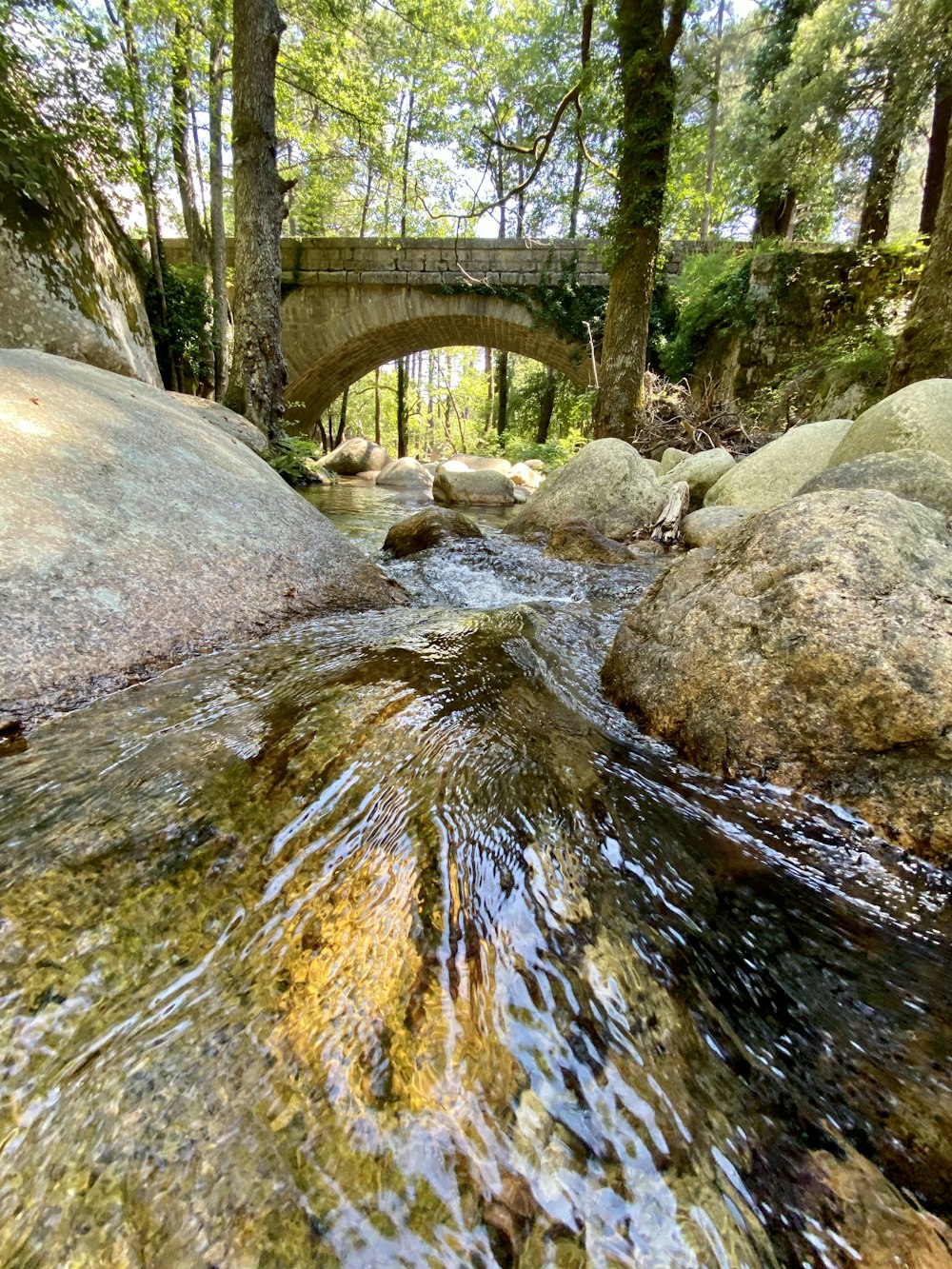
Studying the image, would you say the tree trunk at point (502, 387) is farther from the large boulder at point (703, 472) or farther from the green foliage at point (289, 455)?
the large boulder at point (703, 472)

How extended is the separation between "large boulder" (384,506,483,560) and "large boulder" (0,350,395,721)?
5.61 feet

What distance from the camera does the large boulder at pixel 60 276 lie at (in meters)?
4.12

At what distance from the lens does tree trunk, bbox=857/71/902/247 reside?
31.9ft

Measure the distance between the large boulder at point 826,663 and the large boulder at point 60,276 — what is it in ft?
16.5

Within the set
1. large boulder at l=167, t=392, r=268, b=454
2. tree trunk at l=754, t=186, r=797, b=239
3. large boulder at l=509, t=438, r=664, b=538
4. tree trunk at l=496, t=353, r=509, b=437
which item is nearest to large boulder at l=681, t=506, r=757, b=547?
large boulder at l=509, t=438, r=664, b=538

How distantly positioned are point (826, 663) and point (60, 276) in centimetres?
587

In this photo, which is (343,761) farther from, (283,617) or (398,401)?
(398,401)

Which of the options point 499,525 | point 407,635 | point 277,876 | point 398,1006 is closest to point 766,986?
point 398,1006

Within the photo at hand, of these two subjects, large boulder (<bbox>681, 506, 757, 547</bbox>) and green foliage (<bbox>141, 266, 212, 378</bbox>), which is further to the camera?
green foliage (<bbox>141, 266, 212, 378</bbox>)

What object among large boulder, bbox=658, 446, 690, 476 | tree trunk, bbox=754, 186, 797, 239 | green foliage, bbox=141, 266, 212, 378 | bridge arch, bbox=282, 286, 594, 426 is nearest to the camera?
large boulder, bbox=658, 446, 690, 476

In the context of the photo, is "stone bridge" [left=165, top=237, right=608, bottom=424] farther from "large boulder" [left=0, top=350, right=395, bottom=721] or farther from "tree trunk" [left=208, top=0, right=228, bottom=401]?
"large boulder" [left=0, top=350, right=395, bottom=721]

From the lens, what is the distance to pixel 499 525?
7504 millimetres

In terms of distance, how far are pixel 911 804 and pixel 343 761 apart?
1384 mm

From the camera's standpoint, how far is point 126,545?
2.01 m
